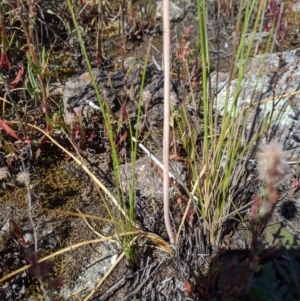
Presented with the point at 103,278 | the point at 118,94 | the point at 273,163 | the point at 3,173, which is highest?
the point at 273,163

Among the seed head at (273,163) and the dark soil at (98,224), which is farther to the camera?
the dark soil at (98,224)

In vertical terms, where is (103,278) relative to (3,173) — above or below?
below

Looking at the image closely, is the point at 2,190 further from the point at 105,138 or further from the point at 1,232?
the point at 105,138

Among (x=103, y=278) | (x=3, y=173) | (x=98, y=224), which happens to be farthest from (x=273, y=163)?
(x=3, y=173)

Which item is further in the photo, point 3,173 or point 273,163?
point 3,173

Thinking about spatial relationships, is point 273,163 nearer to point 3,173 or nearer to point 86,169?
point 86,169

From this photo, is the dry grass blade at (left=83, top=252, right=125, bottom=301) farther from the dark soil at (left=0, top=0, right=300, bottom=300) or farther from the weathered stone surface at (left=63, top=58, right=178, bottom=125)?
the weathered stone surface at (left=63, top=58, right=178, bottom=125)

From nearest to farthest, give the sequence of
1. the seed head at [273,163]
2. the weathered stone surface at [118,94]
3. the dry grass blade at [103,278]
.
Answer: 1. the seed head at [273,163]
2. the dry grass blade at [103,278]
3. the weathered stone surface at [118,94]

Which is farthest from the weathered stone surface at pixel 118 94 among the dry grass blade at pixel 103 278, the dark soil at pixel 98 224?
the dry grass blade at pixel 103 278

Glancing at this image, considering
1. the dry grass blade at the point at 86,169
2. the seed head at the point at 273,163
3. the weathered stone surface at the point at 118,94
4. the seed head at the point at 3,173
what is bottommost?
the seed head at the point at 3,173

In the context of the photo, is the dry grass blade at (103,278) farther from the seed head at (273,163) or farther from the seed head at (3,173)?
the seed head at (273,163)

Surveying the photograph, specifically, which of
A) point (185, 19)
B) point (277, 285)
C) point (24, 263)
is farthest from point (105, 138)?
point (185, 19)

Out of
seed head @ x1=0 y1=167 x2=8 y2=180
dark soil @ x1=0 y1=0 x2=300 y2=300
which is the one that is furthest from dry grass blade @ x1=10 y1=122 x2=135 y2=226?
seed head @ x1=0 y1=167 x2=8 y2=180

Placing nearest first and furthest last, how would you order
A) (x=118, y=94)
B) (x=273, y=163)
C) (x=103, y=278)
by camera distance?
1. (x=273, y=163)
2. (x=103, y=278)
3. (x=118, y=94)
